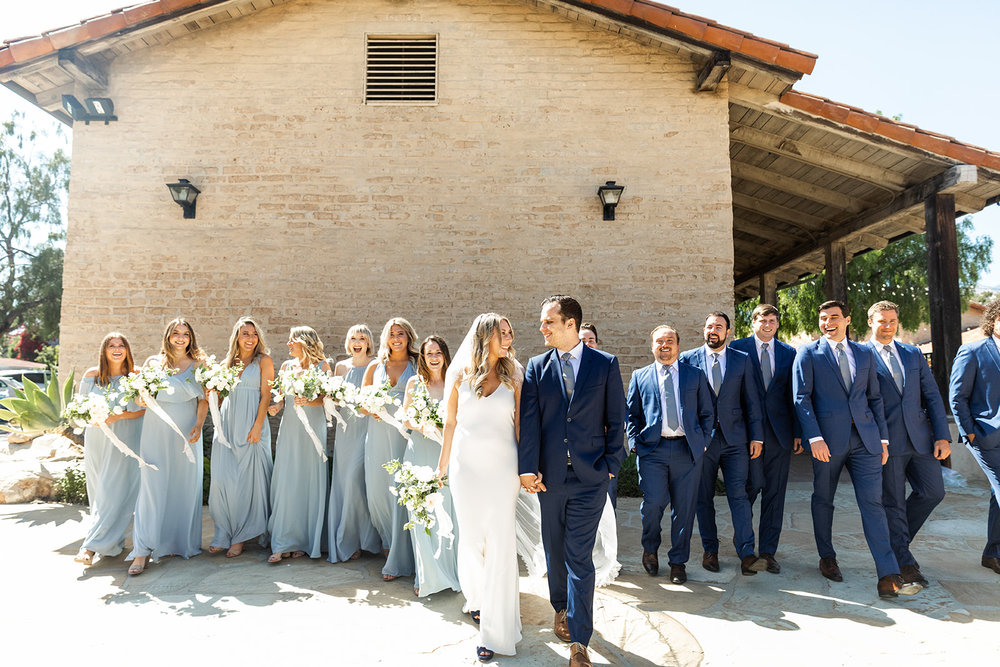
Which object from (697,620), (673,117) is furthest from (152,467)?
(673,117)

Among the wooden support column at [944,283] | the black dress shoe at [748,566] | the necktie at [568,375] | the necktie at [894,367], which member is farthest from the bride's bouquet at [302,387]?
the wooden support column at [944,283]

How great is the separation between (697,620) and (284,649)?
255 cm

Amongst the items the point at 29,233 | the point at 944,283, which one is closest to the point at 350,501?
the point at 944,283

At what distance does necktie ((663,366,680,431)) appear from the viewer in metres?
4.87

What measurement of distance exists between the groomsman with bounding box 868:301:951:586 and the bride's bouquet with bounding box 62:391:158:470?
19.5 feet

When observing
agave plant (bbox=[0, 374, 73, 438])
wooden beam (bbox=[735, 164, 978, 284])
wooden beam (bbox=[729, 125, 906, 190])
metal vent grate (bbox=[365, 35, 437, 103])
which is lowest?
agave plant (bbox=[0, 374, 73, 438])

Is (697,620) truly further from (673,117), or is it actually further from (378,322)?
(673,117)

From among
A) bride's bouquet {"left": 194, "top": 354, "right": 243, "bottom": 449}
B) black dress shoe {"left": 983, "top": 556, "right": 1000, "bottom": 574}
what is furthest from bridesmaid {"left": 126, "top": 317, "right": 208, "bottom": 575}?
black dress shoe {"left": 983, "top": 556, "right": 1000, "bottom": 574}

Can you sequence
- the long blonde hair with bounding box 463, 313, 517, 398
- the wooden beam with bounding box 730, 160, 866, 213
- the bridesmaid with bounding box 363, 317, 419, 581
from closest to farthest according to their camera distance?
the long blonde hair with bounding box 463, 313, 517, 398 → the bridesmaid with bounding box 363, 317, 419, 581 → the wooden beam with bounding box 730, 160, 866, 213

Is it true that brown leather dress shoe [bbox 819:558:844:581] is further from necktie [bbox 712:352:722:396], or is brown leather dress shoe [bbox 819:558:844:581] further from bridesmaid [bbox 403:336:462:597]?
bridesmaid [bbox 403:336:462:597]

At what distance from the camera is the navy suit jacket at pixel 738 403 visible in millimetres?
5055

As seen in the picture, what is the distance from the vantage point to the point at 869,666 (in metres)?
3.45

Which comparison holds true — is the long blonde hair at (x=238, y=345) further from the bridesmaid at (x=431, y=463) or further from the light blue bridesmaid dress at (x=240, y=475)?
the bridesmaid at (x=431, y=463)

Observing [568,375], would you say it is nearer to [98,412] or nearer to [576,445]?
[576,445]
